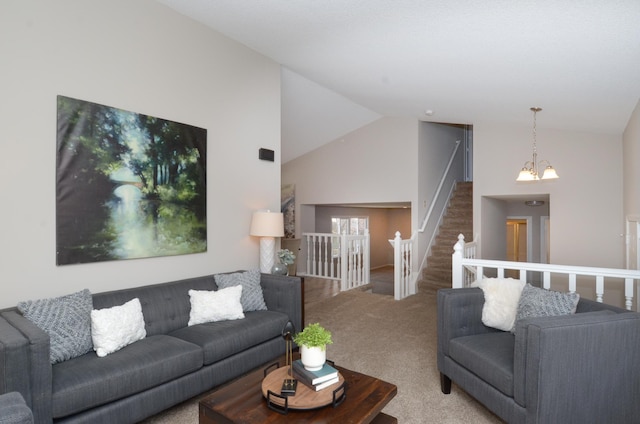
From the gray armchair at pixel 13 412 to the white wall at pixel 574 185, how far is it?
5.74 meters

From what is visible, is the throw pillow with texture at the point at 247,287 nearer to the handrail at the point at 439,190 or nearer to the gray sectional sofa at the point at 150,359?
the gray sectional sofa at the point at 150,359

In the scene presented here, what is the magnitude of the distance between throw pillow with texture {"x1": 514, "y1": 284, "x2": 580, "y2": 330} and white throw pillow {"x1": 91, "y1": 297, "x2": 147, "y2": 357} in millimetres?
2607

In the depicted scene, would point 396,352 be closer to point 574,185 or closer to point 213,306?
point 213,306

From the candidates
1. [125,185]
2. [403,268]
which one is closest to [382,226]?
[403,268]

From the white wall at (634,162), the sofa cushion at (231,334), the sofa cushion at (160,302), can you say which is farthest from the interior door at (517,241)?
the sofa cushion at (160,302)

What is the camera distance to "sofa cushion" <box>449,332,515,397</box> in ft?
7.02

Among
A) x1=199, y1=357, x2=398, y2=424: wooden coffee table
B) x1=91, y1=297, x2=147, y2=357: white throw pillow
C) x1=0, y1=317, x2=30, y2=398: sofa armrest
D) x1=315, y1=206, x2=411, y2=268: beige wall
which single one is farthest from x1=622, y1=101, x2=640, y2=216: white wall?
x1=315, y1=206, x2=411, y2=268: beige wall

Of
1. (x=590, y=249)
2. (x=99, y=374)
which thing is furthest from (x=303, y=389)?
(x=590, y=249)

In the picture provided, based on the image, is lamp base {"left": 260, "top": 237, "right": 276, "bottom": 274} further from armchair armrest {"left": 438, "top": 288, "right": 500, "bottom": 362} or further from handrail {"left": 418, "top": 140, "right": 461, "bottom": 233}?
handrail {"left": 418, "top": 140, "right": 461, "bottom": 233}

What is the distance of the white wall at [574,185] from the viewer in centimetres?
509

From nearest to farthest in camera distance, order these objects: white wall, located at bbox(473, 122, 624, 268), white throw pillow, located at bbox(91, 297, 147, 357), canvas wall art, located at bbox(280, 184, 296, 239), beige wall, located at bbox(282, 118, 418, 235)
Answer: white throw pillow, located at bbox(91, 297, 147, 357)
white wall, located at bbox(473, 122, 624, 268)
beige wall, located at bbox(282, 118, 418, 235)
canvas wall art, located at bbox(280, 184, 296, 239)

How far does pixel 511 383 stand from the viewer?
2080 mm

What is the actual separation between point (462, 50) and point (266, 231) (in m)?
2.49

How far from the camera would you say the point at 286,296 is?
343 cm
